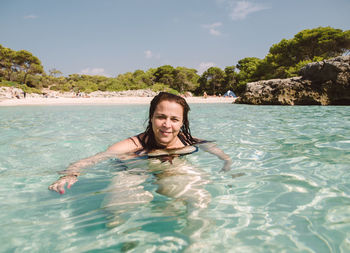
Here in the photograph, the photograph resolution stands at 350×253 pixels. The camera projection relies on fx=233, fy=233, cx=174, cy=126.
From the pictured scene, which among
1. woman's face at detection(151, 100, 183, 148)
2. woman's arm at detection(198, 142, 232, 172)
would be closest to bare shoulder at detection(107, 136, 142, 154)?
woman's face at detection(151, 100, 183, 148)

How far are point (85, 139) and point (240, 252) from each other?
452 centimetres

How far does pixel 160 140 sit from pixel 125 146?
1.52 feet

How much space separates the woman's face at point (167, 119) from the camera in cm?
253

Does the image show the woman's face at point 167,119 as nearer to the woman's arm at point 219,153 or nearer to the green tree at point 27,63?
the woman's arm at point 219,153

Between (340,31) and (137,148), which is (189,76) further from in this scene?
(137,148)

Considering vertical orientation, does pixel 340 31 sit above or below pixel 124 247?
above

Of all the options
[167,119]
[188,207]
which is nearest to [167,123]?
[167,119]

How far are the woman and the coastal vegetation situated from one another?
25.2 meters

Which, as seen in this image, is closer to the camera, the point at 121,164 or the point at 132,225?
the point at 132,225

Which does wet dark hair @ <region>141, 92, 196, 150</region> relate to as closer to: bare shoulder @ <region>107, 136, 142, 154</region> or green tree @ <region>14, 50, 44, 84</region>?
bare shoulder @ <region>107, 136, 142, 154</region>

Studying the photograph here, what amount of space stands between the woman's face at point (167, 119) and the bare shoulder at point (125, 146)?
43 cm

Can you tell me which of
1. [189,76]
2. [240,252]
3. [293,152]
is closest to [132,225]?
[240,252]

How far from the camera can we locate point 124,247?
51.8 inches

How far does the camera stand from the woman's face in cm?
253
